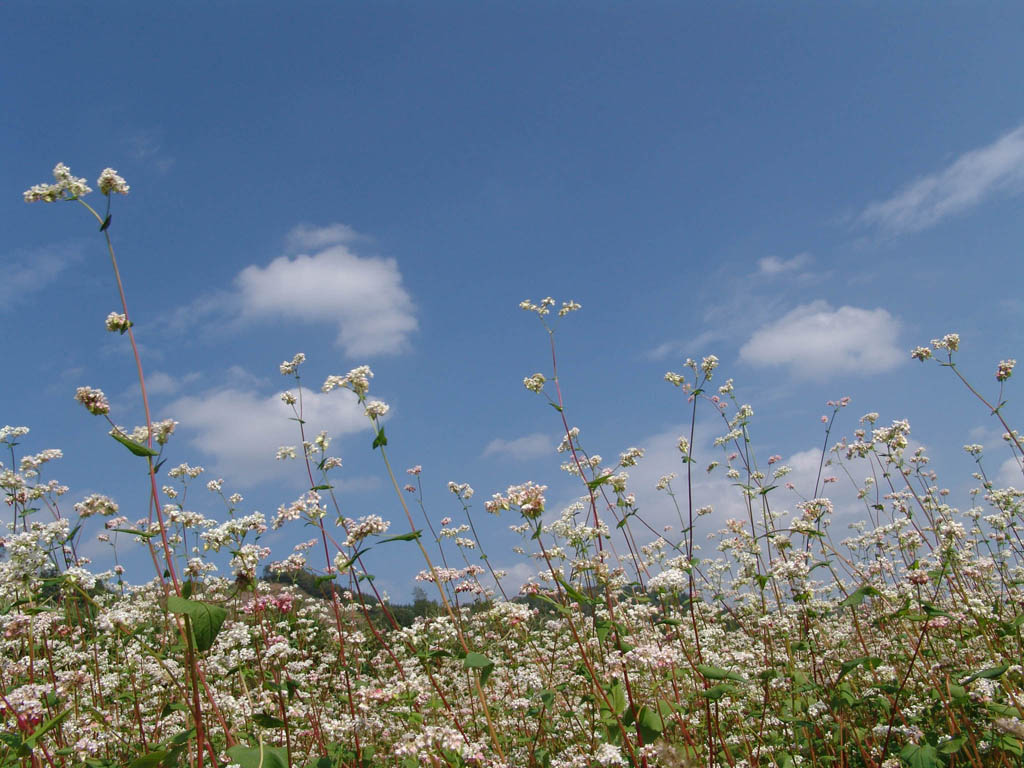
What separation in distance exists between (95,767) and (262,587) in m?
2.16

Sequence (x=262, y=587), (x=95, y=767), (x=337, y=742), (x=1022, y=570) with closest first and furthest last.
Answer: (x=95, y=767)
(x=337, y=742)
(x=262, y=587)
(x=1022, y=570)

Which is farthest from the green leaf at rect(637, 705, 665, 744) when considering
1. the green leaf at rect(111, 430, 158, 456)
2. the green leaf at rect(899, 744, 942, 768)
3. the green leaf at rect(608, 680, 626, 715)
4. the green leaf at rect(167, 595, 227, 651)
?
the green leaf at rect(111, 430, 158, 456)

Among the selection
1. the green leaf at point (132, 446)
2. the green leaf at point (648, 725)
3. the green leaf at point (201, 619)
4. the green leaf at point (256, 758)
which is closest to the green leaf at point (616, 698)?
the green leaf at point (648, 725)

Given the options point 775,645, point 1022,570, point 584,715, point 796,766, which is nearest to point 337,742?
point 584,715

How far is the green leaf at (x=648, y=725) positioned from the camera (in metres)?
3.34

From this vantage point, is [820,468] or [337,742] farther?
[820,468]

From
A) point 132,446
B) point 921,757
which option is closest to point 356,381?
point 132,446

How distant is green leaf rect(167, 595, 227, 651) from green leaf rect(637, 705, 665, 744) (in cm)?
233

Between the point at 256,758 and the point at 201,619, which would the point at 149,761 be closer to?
the point at 256,758

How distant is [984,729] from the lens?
162 inches

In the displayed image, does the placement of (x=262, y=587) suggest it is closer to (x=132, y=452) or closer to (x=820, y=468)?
(x=132, y=452)

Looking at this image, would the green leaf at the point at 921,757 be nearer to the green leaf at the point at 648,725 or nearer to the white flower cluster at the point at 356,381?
the green leaf at the point at 648,725

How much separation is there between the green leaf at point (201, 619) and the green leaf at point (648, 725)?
7.65ft

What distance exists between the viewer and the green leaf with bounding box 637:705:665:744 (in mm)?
3340
